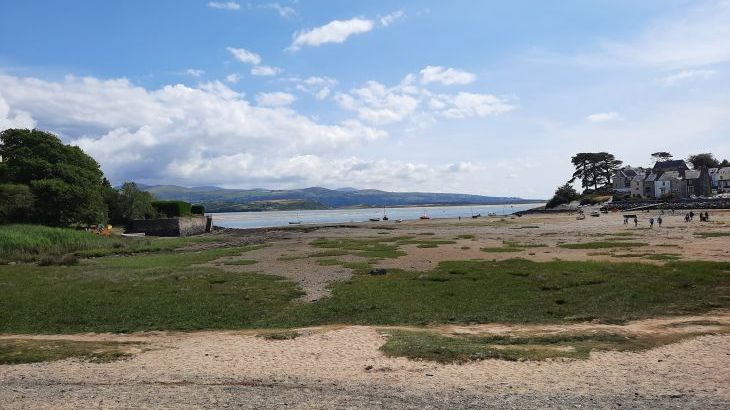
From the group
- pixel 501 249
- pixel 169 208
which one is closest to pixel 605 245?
pixel 501 249

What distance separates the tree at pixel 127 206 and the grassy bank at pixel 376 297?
1761 inches

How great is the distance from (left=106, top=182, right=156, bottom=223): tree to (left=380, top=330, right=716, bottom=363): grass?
2576 inches

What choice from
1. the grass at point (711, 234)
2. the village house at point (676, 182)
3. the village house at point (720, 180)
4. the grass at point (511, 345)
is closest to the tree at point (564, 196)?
the village house at point (676, 182)

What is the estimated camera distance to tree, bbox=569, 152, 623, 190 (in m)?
144

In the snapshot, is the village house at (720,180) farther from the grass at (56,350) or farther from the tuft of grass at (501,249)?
the grass at (56,350)

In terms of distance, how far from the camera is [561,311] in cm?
1727

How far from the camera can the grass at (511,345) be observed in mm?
12109

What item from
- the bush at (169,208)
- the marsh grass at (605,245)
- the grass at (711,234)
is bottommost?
the marsh grass at (605,245)

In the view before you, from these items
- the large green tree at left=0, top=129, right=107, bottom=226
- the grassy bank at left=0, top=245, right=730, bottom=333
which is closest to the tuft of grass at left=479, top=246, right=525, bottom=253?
the grassy bank at left=0, top=245, right=730, bottom=333

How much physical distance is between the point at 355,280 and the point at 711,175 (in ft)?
420

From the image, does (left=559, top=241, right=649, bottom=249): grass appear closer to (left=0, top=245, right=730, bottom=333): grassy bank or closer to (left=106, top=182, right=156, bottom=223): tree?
(left=0, top=245, right=730, bottom=333): grassy bank

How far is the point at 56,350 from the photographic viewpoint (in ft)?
44.8

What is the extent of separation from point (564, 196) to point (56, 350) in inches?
5294

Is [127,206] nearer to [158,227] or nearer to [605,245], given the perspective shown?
[158,227]
